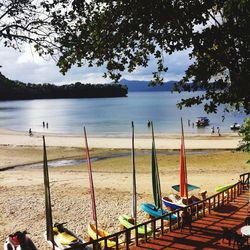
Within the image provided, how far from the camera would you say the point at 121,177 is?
3322 cm

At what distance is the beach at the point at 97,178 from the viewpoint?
2220 cm

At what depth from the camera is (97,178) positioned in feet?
109

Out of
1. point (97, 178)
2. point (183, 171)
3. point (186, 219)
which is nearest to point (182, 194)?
point (183, 171)

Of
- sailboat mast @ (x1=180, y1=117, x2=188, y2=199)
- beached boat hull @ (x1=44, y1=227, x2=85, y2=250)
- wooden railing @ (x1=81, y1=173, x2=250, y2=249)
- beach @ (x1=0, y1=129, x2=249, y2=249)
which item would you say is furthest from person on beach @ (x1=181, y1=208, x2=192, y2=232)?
beach @ (x1=0, y1=129, x2=249, y2=249)

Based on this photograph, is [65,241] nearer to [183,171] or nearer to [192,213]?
[192,213]

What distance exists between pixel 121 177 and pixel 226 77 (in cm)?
2373

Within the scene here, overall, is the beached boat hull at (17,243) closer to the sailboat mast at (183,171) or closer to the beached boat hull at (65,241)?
the beached boat hull at (65,241)

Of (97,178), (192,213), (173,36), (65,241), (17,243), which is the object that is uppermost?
(173,36)

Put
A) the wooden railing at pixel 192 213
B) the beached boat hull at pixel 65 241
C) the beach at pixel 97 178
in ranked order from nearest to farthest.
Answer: the wooden railing at pixel 192 213 → the beached boat hull at pixel 65 241 → the beach at pixel 97 178

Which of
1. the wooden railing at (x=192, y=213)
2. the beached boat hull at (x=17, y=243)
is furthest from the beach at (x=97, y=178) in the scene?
the wooden railing at (x=192, y=213)

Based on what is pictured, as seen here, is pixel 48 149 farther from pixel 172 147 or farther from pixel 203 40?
pixel 203 40

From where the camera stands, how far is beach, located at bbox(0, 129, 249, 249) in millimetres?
22203

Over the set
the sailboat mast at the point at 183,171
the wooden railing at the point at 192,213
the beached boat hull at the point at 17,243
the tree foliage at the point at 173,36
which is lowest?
the beached boat hull at the point at 17,243

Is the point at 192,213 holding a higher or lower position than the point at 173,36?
lower
